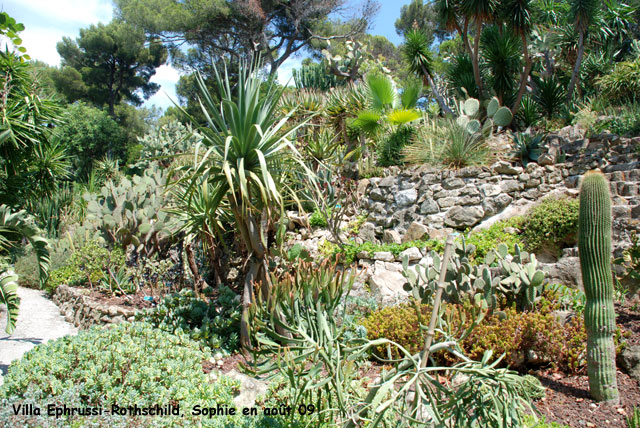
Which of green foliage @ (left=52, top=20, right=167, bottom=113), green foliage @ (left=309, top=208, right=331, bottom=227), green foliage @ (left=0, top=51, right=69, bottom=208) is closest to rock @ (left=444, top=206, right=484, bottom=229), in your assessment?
green foliage @ (left=309, top=208, right=331, bottom=227)

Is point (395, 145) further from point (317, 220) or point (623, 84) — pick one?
point (623, 84)

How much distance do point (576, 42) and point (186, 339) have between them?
1381 cm

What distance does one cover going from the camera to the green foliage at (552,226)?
655cm

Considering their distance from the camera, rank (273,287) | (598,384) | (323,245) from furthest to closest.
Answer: (323,245) → (598,384) → (273,287)

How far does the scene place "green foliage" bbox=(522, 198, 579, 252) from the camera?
6.55 meters

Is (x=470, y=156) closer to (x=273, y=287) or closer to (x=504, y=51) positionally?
(x=504, y=51)

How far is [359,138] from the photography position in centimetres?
1158

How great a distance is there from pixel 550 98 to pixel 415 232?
7291 millimetres

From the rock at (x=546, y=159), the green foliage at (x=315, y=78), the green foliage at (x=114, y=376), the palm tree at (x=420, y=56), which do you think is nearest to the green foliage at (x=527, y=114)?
the palm tree at (x=420, y=56)

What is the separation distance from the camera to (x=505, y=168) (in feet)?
27.3

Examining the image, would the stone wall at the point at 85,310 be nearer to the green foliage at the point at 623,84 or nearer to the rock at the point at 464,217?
the rock at the point at 464,217

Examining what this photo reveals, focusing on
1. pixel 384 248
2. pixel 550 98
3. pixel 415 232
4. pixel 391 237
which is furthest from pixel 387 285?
pixel 550 98

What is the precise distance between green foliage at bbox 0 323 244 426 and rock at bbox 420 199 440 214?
17.9 ft

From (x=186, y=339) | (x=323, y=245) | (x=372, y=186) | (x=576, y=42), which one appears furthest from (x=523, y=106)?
(x=186, y=339)
